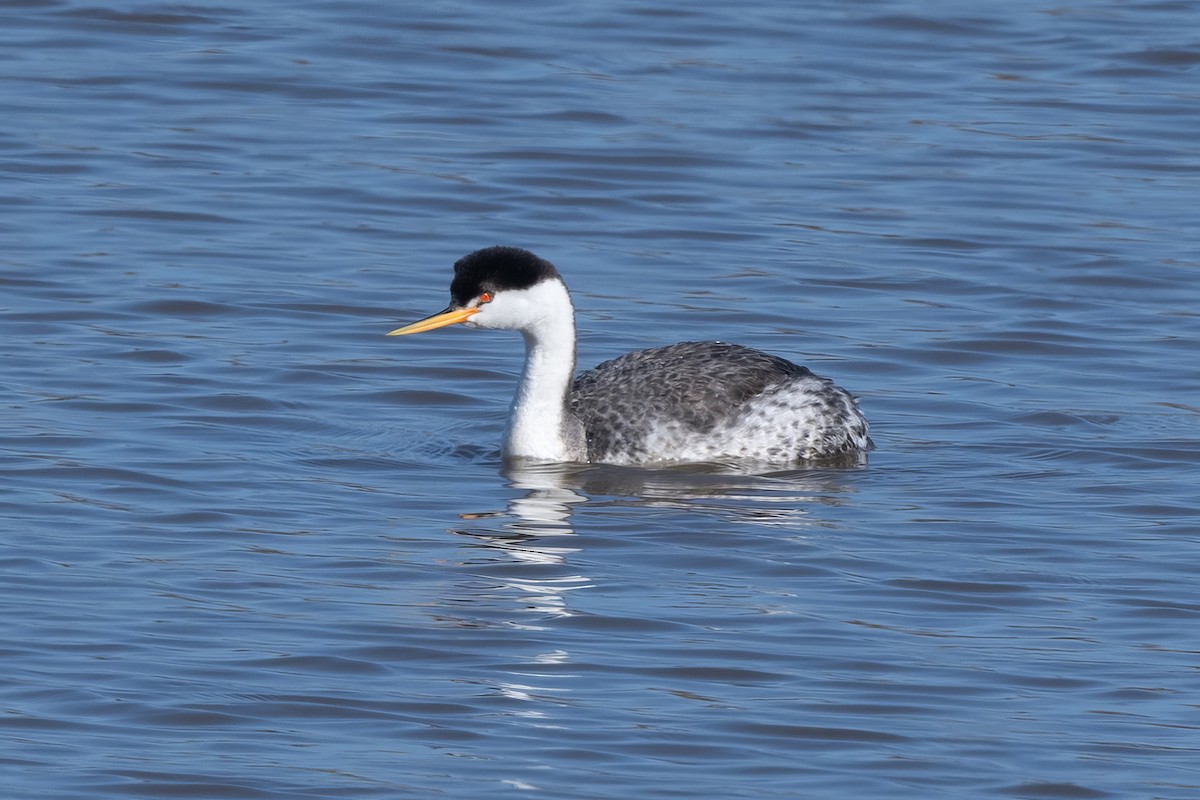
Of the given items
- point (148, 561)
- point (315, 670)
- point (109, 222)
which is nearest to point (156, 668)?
point (315, 670)

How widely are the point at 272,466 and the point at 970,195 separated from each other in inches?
303

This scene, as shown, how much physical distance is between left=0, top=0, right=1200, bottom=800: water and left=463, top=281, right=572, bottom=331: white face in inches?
28.5

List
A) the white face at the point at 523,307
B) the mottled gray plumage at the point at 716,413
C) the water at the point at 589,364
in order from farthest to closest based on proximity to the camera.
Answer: the mottled gray plumage at the point at 716,413, the white face at the point at 523,307, the water at the point at 589,364

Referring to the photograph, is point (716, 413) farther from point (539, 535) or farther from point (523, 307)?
point (539, 535)

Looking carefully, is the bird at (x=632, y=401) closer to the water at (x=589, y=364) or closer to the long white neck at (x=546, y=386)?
the long white neck at (x=546, y=386)

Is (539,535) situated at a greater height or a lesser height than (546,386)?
lesser

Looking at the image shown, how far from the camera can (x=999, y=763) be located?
26.2 feet

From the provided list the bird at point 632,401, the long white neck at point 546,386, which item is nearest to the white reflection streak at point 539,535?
the long white neck at point 546,386

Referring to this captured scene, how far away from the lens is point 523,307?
12.3m

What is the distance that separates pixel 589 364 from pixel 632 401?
1908 mm

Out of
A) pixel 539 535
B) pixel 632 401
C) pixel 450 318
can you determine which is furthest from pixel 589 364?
pixel 539 535

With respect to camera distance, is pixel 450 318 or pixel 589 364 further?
pixel 589 364

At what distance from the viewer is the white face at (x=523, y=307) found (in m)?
12.3

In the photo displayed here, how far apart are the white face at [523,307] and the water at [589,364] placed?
0.72 metres
